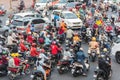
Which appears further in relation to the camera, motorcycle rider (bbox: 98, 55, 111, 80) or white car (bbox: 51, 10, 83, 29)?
white car (bbox: 51, 10, 83, 29)

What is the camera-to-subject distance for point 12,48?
21656 mm

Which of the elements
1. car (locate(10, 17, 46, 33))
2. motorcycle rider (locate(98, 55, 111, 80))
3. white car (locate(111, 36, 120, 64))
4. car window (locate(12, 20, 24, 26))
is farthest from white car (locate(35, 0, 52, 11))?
motorcycle rider (locate(98, 55, 111, 80))

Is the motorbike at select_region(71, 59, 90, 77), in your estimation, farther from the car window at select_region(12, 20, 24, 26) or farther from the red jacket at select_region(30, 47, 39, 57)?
the car window at select_region(12, 20, 24, 26)

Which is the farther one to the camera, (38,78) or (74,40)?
(74,40)

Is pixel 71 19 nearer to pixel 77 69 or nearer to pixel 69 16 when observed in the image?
pixel 69 16

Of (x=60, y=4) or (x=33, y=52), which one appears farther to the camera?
(x=60, y=4)

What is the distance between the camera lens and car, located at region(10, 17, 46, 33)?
2610cm

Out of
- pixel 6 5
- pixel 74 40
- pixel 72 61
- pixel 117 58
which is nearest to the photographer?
pixel 72 61

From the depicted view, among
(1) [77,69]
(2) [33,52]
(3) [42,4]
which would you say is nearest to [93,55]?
(1) [77,69]

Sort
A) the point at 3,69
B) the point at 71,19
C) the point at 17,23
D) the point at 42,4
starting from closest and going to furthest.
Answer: the point at 3,69
the point at 17,23
the point at 71,19
the point at 42,4

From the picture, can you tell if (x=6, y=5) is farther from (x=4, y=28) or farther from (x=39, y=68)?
(x=39, y=68)

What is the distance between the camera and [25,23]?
2653 cm

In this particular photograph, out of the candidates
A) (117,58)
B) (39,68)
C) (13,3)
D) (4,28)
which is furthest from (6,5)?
(39,68)

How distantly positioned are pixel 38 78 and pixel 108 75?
12.2 ft
